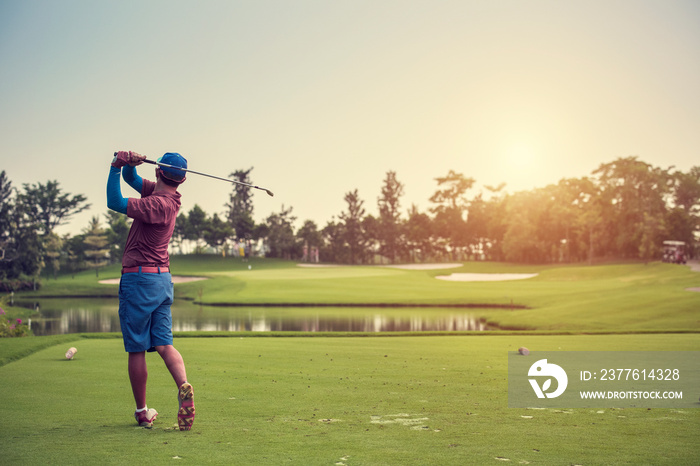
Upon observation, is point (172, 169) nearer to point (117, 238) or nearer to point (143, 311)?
point (143, 311)

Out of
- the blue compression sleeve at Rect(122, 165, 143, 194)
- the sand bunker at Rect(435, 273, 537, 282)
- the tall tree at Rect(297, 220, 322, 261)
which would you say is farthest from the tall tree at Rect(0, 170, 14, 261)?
the blue compression sleeve at Rect(122, 165, 143, 194)

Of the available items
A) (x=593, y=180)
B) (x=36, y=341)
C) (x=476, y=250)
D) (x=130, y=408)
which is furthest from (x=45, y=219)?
(x=130, y=408)

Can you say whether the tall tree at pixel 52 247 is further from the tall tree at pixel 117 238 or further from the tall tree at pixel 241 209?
the tall tree at pixel 241 209

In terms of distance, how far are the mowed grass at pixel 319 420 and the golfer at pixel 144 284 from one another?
495 millimetres

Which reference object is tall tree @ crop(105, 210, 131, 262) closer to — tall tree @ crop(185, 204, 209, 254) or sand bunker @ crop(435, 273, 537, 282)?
tall tree @ crop(185, 204, 209, 254)

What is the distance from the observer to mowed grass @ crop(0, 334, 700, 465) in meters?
4.44

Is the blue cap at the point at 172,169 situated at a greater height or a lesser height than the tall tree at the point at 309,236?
lesser

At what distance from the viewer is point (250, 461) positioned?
4227 mm

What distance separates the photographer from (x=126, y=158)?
558 cm

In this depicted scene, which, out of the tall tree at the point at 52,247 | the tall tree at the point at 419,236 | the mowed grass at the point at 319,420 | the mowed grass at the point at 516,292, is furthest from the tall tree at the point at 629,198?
the mowed grass at the point at 319,420

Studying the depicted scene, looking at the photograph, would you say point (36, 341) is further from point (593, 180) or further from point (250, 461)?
point (593, 180)

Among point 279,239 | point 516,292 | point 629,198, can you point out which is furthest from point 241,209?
point 516,292

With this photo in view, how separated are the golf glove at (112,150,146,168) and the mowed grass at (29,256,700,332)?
745 inches

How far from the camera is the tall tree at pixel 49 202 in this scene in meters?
81.9
